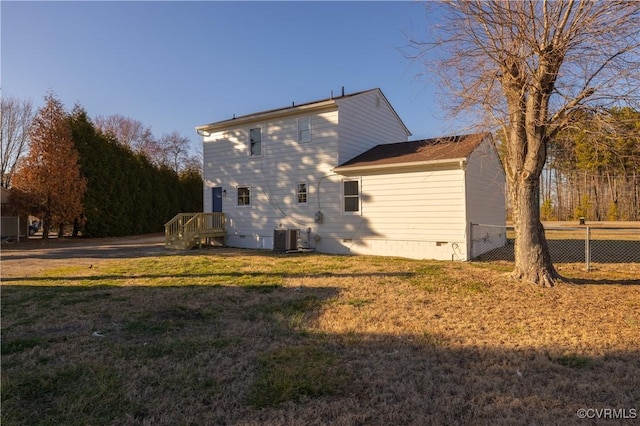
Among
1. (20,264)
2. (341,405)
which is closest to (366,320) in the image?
(341,405)

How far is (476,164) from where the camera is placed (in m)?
12.8

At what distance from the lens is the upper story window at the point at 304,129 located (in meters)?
14.8

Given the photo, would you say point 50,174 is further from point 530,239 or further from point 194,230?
point 530,239

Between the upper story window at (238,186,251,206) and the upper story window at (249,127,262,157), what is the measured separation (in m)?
1.47

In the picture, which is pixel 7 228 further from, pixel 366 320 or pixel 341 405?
pixel 341 405

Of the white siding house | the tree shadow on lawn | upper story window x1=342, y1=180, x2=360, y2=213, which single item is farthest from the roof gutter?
the tree shadow on lawn

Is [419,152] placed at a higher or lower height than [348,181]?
higher

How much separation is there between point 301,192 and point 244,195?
308 cm

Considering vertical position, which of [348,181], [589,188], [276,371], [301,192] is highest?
[589,188]

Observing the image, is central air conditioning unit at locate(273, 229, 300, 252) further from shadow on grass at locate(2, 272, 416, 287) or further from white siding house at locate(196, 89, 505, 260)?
shadow on grass at locate(2, 272, 416, 287)

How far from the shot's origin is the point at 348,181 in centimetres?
1392

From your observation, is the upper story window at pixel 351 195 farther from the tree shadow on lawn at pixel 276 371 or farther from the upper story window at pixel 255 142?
the tree shadow on lawn at pixel 276 371

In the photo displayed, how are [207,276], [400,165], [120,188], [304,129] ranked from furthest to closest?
[120,188]
[304,129]
[400,165]
[207,276]

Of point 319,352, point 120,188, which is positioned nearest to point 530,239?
point 319,352
